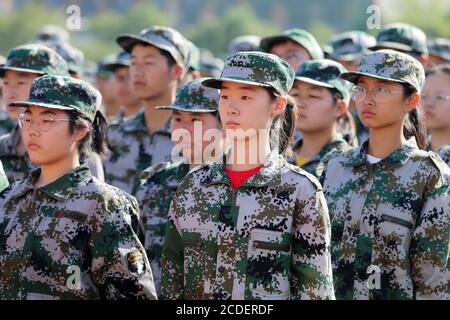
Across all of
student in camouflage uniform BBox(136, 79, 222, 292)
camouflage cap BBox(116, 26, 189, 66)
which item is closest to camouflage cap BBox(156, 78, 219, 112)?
student in camouflage uniform BBox(136, 79, 222, 292)

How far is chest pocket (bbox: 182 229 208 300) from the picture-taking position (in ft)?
21.4

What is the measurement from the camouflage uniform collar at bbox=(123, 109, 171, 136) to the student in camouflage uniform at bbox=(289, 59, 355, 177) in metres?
1.07

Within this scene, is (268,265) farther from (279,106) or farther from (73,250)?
(73,250)

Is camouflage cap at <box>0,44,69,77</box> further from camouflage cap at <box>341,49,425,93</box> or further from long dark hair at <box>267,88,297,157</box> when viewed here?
long dark hair at <box>267,88,297,157</box>

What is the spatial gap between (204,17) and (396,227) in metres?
77.3

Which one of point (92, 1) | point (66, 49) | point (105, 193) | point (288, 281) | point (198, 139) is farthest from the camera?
point (92, 1)

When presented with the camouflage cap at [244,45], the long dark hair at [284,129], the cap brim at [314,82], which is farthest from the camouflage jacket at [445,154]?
the camouflage cap at [244,45]

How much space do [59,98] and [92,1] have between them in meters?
77.3

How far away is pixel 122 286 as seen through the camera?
6.79m

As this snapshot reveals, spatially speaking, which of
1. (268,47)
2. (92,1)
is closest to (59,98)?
(268,47)

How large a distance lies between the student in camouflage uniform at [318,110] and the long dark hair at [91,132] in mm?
1929

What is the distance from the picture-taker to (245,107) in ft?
21.4

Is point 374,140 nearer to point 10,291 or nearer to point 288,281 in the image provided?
point 288,281

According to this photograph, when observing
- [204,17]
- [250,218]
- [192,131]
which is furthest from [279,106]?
[204,17]
